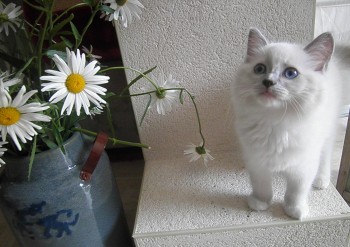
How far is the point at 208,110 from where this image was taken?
98 centimetres

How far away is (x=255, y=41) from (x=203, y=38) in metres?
0.21

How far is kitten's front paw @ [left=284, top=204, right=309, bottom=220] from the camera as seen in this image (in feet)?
2.39

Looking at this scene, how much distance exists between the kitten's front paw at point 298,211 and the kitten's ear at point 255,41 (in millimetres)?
378

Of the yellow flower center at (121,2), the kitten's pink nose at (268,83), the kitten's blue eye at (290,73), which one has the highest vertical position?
the yellow flower center at (121,2)

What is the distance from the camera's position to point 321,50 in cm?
63

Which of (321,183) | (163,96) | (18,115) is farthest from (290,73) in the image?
(18,115)

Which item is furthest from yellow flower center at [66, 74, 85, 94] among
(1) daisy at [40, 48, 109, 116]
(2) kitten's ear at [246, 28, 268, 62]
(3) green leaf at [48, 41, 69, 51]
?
(2) kitten's ear at [246, 28, 268, 62]

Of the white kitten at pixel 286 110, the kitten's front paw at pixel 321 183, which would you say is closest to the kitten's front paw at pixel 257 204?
the white kitten at pixel 286 110

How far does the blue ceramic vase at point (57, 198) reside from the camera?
0.65 metres

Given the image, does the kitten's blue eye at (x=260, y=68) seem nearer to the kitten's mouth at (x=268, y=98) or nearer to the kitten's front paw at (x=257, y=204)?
the kitten's mouth at (x=268, y=98)

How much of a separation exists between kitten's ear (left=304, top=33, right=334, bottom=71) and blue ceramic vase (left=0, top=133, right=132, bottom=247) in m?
0.55

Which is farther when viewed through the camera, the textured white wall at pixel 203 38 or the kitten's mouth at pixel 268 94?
the textured white wall at pixel 203 38

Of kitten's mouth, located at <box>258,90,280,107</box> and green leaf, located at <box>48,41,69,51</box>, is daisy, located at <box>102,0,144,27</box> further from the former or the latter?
kitten's mouth, located at <box>258,90,280,107</box>

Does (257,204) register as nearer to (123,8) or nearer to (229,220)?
(229,220)
